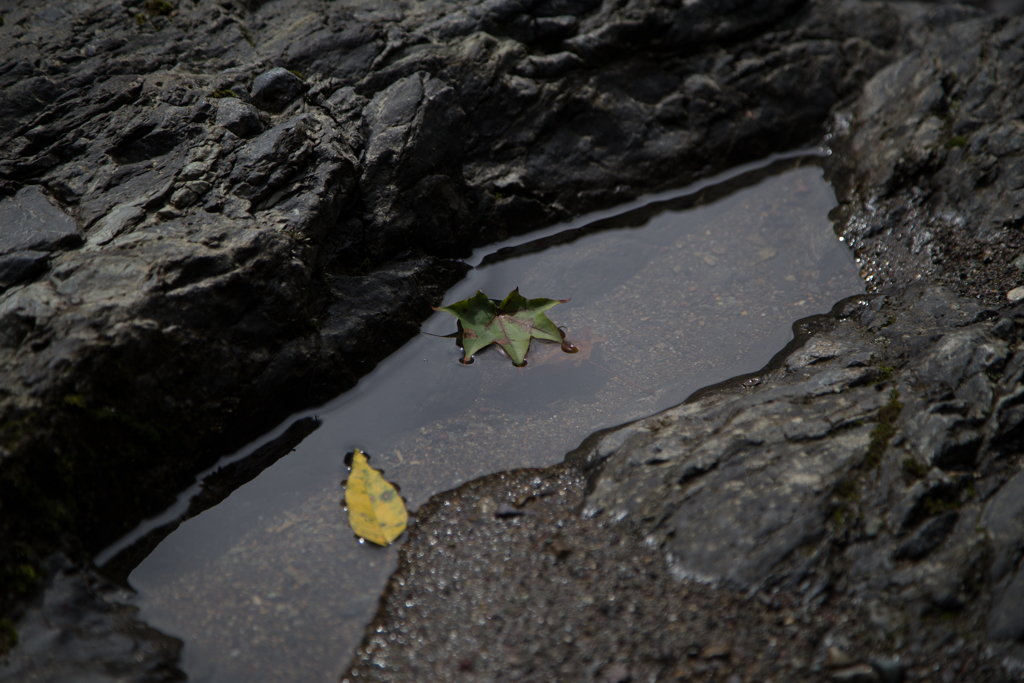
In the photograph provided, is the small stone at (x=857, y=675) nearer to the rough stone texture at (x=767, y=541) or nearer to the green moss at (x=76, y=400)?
the rough stone texture at (x=767, y=541)

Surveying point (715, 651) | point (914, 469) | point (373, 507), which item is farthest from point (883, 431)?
point (373, 507)

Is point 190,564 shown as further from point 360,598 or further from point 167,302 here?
point 167,302

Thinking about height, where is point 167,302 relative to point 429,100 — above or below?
below

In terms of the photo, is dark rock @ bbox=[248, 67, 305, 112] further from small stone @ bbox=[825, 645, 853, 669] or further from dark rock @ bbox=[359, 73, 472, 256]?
small stone @ bbox=[825, 645, 853, 669]

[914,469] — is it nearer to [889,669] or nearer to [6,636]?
[889,669]

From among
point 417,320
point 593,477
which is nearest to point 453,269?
point 417,320

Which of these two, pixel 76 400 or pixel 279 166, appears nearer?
pixel 76 400

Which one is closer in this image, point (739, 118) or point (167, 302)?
point (167, 302)

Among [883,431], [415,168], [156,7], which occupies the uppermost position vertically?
[156,7]
